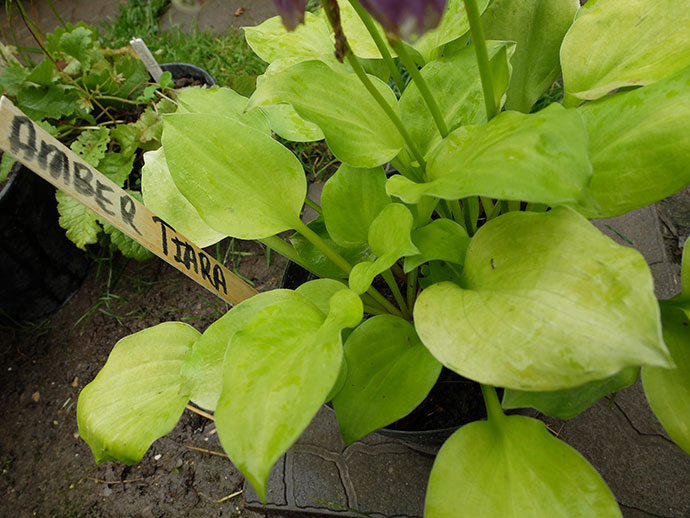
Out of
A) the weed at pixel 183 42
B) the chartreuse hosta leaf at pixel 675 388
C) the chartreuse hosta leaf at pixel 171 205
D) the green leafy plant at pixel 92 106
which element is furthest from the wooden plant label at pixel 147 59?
the chartreuse hosta leaf at pixel 675 388

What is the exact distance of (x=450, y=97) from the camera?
0.70 m

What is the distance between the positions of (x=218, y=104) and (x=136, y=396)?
17.3 inches

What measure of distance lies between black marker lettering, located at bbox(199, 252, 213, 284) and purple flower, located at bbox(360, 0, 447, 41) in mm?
474

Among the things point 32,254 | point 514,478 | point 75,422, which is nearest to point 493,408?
point 514,478

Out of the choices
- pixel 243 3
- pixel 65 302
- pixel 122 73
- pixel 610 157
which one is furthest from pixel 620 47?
pixel 243 3

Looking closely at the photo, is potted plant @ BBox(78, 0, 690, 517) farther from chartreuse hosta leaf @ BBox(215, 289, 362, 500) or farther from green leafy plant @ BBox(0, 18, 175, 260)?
green leafy plant @ BBox(0, 18, 175, 260)

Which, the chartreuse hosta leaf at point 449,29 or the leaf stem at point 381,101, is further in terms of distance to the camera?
the chartreuse hosta leaf at point 449,29

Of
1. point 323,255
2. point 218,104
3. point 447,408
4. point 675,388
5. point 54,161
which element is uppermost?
point 54,161

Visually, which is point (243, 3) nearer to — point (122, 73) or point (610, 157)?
point (122, 73)

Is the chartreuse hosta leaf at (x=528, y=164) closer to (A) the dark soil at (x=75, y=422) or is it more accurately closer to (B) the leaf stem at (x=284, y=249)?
(B) the leaf stem at (x=284, y=249)

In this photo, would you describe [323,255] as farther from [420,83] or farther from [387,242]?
[420,83]

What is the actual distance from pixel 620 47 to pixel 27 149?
690 millimetres

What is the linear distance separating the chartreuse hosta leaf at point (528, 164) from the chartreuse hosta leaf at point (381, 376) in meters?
0.21

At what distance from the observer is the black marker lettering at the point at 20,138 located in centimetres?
56
